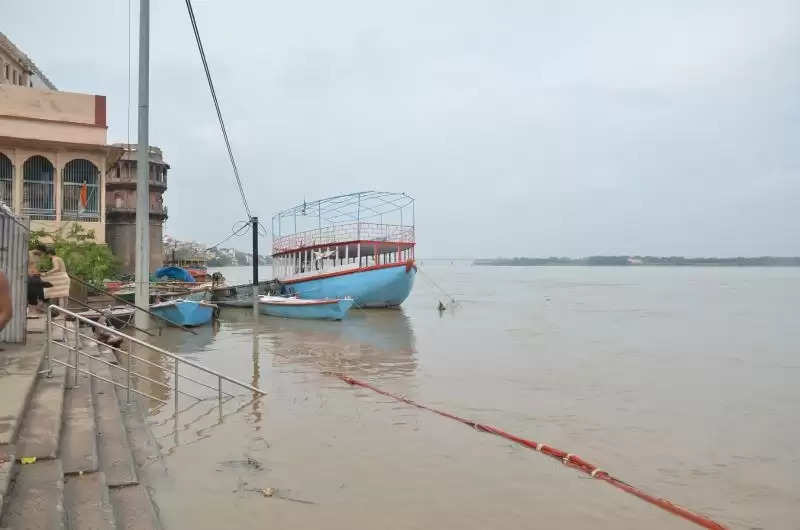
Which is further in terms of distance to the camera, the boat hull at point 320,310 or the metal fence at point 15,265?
the boat hull at point 320,310

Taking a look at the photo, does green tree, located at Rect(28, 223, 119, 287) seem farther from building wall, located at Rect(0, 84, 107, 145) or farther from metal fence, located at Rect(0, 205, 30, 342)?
metal fence, located at Rect(0, 205, 30, 342)

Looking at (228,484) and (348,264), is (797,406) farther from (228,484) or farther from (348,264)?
(348,264)

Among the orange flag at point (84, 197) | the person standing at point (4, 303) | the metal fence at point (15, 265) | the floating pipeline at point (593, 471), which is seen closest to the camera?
the person standing at point (4, 303)

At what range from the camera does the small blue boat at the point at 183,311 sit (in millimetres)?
18734

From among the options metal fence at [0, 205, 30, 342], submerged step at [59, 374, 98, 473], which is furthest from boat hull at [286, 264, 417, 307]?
submerged step at [59, 374, 98, 473]

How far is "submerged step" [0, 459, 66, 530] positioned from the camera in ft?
11.5

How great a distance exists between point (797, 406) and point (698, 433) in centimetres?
362

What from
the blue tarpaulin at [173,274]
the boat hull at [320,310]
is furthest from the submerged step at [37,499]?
the blue tarpaulin at [173,274]

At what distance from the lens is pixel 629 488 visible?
20.0 ft

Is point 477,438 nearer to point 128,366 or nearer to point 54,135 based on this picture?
point 128,366

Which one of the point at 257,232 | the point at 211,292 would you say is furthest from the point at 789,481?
the point at 211,292

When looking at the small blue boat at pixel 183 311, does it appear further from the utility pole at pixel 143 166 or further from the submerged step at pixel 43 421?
the submerged step at pixel 43 421

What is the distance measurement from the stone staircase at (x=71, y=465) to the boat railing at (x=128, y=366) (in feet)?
1.95

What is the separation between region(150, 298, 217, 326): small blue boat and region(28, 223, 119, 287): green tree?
8.46ft
